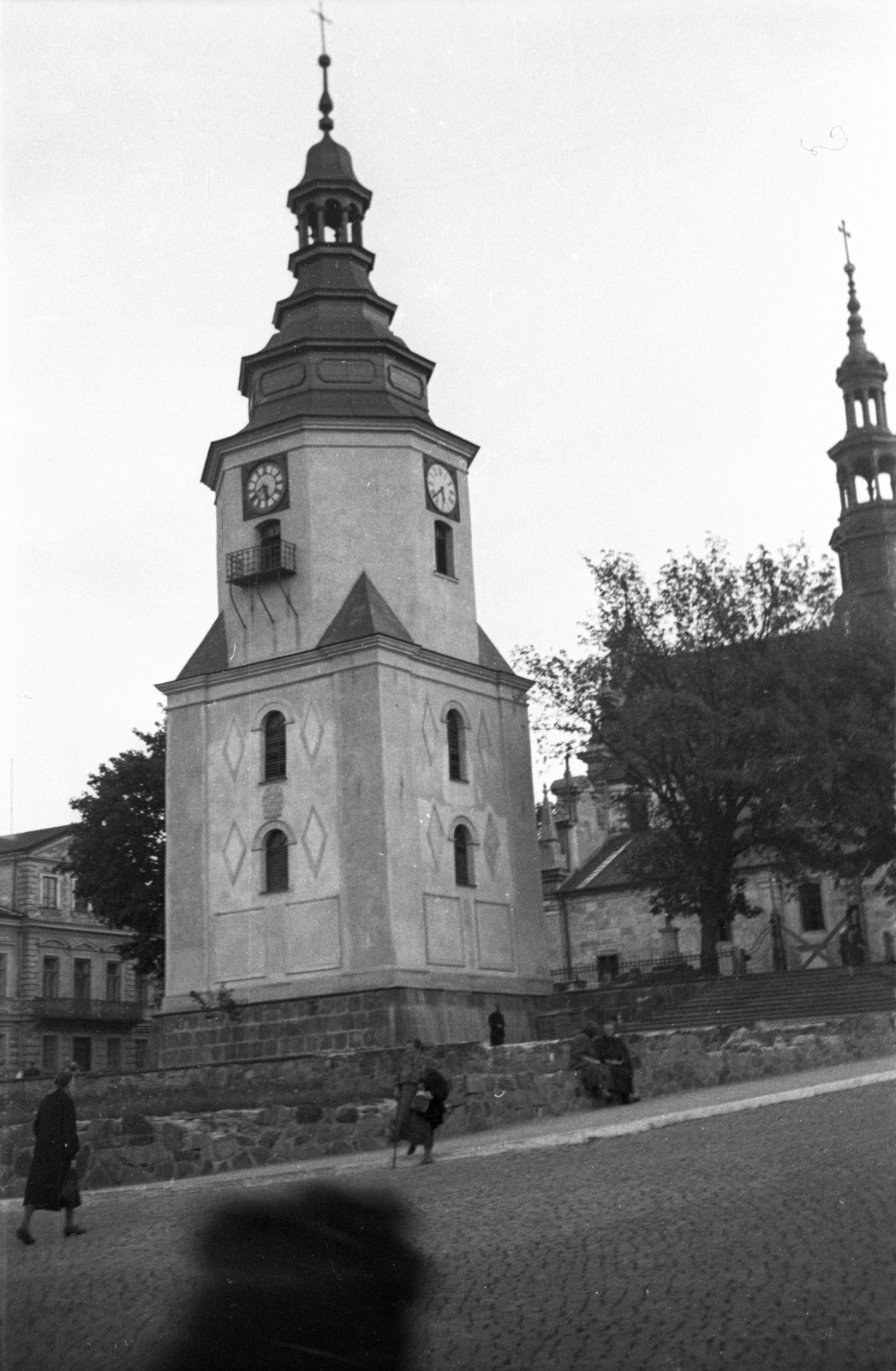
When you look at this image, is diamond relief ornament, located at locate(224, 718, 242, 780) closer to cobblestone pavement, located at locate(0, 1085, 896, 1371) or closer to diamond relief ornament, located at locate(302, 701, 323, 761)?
diamond relief ornament, located at locate(302, 701, 323, 761)

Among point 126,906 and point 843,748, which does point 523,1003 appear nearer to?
point 843,748

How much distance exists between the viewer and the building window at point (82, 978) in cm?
7731

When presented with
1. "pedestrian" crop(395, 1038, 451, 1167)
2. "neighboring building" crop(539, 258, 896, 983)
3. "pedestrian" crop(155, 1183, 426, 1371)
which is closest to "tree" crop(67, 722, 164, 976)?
"neighboring building" crop(539, 258, 896, 983)

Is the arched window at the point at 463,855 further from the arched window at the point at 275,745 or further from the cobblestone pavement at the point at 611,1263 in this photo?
the cobblestone pavement at the point at 611,1263

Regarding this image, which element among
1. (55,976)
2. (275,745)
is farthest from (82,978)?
(275,745)

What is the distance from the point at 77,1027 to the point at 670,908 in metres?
37.0

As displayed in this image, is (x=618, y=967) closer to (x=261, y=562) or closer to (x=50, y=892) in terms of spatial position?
(x=50, y=892)

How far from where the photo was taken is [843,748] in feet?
135

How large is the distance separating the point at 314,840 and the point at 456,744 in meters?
4.72

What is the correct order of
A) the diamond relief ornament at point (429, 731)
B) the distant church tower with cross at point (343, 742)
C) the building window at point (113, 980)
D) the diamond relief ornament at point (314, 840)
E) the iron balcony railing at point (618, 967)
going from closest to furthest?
the distant church tower with cross at point (343, 742) → the diamond relief ornament at point (314, 840) → the diamond relief ornament at point (429, 731) → the iron balcony railing at point (618, 967) → the building window at point (113, 980)

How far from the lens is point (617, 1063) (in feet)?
84.1

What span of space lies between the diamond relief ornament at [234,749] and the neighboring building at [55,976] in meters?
32.1

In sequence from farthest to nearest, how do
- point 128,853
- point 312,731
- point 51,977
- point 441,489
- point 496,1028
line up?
1. point 51,977
2. point 128,853
3. point 441,489
4. point 312,731
5. point 496,1028

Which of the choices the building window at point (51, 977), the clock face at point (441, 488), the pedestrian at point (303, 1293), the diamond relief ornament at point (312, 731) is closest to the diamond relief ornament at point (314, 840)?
the diamond relief ornament at point (312, 731)
